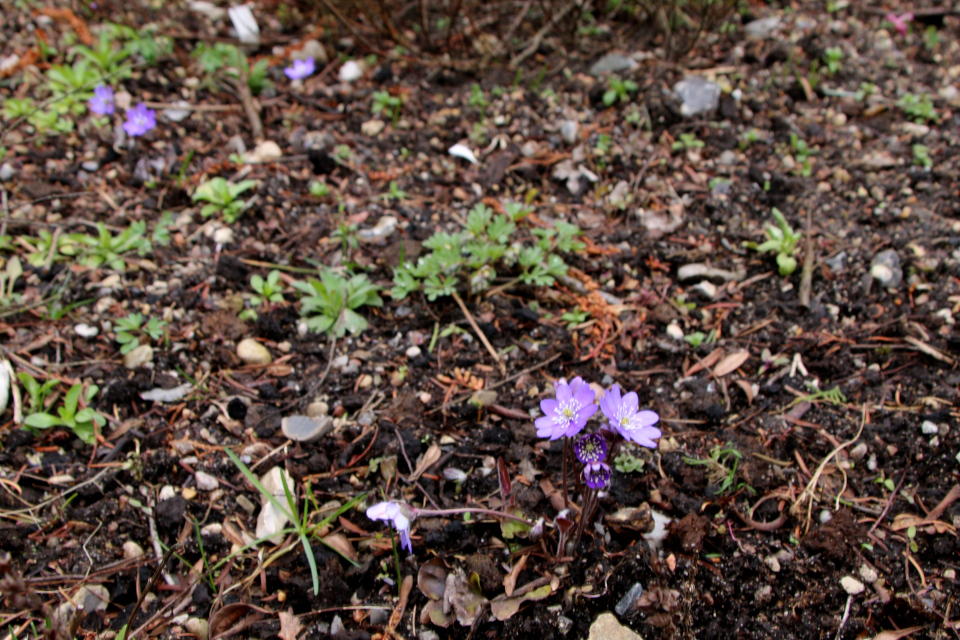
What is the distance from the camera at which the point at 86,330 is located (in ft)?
7.73

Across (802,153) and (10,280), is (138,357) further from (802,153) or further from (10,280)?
(802,153)

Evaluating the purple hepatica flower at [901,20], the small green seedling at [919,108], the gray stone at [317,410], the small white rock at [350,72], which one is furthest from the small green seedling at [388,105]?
the purple hepatica flower at [901,20]

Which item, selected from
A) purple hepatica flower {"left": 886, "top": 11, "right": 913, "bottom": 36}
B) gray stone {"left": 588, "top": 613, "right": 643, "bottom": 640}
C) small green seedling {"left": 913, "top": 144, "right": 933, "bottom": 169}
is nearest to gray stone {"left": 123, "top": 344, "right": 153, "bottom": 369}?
gray stone {"left": 588, "top": 613, "right": 643, "bottom": 640}

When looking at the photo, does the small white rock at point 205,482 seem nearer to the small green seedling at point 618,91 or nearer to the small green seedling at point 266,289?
the small green seedling at point 266,289

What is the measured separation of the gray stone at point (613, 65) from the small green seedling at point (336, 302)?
1.97 metres

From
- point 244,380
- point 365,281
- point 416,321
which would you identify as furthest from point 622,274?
point 244,380

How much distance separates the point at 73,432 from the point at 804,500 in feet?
7.86

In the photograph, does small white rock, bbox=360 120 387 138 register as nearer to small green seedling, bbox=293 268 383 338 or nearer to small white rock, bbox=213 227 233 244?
small white rock, bbox=213 227 233 244

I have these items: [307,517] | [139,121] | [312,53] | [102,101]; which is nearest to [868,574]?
[307,517]

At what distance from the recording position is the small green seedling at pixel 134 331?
2296 mm

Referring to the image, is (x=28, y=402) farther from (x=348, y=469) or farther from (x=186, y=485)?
(x=348, y=469)

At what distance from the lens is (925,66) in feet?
11.3

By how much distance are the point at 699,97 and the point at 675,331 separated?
149 centimetres

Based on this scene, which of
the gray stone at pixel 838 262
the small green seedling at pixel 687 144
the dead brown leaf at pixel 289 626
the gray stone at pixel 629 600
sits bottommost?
the dead brown leaf at pixel 289 626
